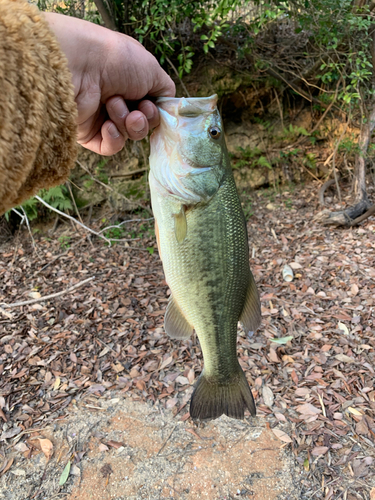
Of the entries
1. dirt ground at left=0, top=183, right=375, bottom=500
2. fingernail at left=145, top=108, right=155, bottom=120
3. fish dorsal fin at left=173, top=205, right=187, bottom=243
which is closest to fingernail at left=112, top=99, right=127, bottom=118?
fingernail at left=145, top=108, right=155, bottom=120

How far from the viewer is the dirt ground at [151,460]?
2.71 m

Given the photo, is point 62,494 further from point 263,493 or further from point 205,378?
point 205,378

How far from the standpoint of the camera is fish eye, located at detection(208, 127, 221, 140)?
5.76ft

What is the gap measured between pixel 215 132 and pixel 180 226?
53 cm

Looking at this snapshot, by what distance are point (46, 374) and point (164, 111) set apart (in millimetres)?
3052

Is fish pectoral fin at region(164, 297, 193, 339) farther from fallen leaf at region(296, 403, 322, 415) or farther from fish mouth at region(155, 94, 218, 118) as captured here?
fallen leaf at region(296, 403, 322, 415)

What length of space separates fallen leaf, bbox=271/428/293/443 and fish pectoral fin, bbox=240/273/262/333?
1742 millimetres

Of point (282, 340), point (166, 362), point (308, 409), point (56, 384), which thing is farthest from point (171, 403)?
point (282, 340)

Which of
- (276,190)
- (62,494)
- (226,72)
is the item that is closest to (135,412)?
(62,494)

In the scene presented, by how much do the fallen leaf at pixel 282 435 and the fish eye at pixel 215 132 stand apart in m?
2.68

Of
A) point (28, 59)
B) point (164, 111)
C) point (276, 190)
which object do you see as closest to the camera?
point (28, 59)

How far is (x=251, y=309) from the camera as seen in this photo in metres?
1.91

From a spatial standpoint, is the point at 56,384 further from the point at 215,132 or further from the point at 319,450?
the point at 215,132

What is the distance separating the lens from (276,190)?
260 inches
